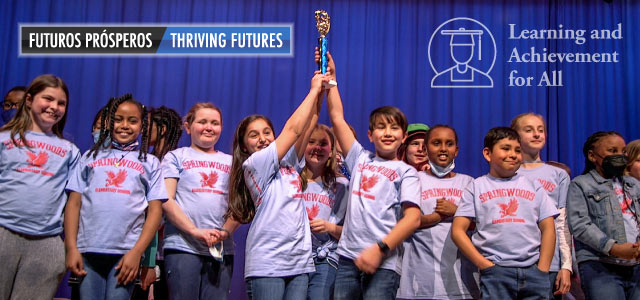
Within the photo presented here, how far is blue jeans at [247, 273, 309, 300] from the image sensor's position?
279 centimetres

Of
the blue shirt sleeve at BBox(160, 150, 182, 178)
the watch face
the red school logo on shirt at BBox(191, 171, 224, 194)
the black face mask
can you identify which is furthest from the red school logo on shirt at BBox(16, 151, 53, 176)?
the black face mask

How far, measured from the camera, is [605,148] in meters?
3.71

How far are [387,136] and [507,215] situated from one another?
776 mm

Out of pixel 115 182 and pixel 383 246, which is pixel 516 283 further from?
pixel 115 182

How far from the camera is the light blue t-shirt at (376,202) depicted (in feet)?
9.54

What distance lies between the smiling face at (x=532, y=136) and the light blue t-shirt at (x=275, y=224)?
5.56 ft

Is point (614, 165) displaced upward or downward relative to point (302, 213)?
upward

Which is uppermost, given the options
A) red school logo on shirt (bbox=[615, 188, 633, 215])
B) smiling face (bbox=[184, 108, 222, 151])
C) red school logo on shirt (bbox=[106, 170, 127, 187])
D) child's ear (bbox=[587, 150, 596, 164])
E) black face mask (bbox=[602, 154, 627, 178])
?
smiling face (bbox=[184, 108, 222, 151])

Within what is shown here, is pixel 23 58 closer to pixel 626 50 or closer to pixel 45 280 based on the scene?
pixel 45 280

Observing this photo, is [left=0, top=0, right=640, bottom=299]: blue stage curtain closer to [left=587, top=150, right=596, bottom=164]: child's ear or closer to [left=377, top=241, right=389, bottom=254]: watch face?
[left=587, top=150, right=596, bottom=164]: child's ear

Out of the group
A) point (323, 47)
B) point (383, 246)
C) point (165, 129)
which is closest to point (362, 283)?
point (383, 246)

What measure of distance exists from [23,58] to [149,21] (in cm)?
126

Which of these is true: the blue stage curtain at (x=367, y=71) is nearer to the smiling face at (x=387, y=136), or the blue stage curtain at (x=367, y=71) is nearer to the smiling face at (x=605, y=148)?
the smiling face at (x=605, y=148)

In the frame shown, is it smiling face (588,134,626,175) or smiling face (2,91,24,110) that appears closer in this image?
smiling face (588,134,626,175)
